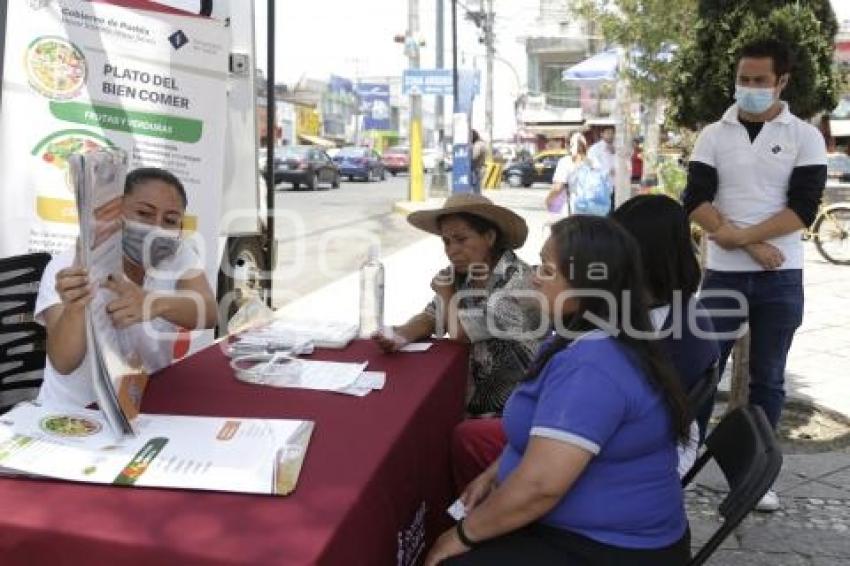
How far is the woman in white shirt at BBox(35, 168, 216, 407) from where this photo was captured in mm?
1862

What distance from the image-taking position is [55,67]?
402 cm

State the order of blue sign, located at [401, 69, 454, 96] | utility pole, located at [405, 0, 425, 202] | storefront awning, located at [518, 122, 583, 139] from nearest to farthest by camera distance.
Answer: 1. blue sign, located at [401, 69, 454, 96]
2. utility pole, located at [405, 0, 425, 202]
3. storefront awning, located at [518, 122, 583, 139]

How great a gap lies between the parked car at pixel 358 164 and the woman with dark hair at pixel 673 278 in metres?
29.8

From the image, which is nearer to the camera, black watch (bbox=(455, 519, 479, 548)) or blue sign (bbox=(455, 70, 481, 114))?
black watch (bbox=(455, 519, 479, 548))

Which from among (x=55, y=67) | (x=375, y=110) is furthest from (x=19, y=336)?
(x=375, y=110)

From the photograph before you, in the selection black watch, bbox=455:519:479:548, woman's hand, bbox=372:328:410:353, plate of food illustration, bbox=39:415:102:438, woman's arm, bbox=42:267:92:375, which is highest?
woman's arm, bbox=42:267:92:375

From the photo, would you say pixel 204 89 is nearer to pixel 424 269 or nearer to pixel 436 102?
pixel 424 269

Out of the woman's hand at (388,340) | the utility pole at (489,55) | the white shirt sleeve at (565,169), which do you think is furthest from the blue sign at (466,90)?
the woman's hand at (388,340)

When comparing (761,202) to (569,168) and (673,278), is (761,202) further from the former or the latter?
(569,168)

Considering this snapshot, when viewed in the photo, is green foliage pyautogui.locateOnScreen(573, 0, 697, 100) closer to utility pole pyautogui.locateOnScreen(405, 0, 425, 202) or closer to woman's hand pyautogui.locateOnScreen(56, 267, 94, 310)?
woman's hand pyautogui.locateOnScreen(56, 267, 94, 310)

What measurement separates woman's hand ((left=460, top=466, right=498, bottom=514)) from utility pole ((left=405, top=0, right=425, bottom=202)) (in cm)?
1661

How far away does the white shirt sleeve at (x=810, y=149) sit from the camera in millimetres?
3023

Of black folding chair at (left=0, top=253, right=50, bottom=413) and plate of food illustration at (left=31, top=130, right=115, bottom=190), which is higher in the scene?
plate of food illustration at (left=31, top=130, right=115, bottom=190)

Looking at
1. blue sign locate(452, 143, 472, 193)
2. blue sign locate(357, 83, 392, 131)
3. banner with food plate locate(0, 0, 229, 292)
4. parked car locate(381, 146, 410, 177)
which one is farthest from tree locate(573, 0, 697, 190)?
blue sign locate(357, 83, 392, 131)
